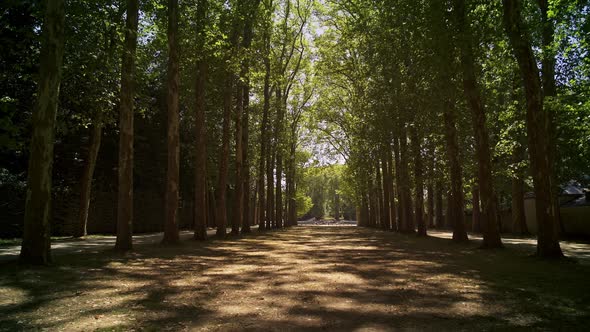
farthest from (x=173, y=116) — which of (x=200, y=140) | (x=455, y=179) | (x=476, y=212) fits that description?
(x=476, y=212)

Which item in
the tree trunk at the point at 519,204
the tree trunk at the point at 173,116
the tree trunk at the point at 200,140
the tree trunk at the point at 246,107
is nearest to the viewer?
the tree trunk at the point at 173,116

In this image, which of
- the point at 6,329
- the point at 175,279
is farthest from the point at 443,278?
the point at 6,329

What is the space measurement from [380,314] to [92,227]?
83.3 feet

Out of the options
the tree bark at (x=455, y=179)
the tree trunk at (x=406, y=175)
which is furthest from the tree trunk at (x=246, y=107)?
the tree bark at (x=455, y=179)

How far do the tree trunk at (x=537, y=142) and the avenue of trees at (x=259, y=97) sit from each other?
34 mm

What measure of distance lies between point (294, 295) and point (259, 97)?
3203cm

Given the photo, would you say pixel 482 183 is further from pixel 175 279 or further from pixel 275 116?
pixel 275 116

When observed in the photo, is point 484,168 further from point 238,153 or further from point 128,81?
point 238,153

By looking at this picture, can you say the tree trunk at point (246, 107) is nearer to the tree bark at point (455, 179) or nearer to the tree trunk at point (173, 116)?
the tree trunk at point (173, 116)

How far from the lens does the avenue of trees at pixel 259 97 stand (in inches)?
449

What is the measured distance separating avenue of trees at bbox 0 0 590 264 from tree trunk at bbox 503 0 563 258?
34 mm

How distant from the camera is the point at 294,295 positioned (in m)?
6.87

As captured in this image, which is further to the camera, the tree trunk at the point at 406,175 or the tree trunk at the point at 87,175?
the tree trunk at the point at 406,175

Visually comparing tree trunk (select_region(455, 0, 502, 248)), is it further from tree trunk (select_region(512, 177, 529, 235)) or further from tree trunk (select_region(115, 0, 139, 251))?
tree trunk (select_region(512, 177, 529, 235))
